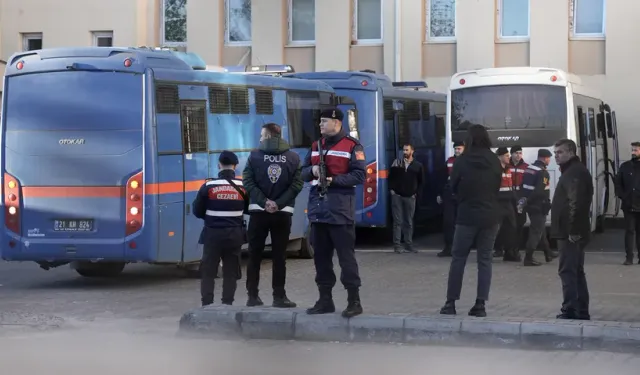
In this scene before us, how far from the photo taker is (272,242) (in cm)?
1255

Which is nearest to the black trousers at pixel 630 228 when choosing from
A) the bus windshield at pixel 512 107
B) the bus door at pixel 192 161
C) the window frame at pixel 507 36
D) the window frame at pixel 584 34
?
the bus windshield at pixel 512 107

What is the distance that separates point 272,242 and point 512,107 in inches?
→ 399

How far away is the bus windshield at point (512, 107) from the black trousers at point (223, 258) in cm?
981

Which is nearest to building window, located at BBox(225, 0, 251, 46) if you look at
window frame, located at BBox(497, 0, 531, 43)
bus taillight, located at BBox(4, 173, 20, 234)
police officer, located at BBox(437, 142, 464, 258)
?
window frame, located at BBox(497, 0, 531, 43)

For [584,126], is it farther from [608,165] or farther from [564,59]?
[564,59]

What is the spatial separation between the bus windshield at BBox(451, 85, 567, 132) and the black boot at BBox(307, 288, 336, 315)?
413 inches

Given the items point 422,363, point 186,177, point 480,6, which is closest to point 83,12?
point 480,6

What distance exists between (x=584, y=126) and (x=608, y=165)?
3413 mm

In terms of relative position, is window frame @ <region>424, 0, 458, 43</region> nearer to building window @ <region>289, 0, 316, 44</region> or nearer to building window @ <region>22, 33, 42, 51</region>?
building window @ <region>289, 0, 316, 44</region>

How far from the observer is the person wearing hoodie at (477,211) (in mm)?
11867

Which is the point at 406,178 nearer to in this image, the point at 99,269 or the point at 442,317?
the point at 99,269

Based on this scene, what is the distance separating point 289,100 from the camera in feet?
64.9

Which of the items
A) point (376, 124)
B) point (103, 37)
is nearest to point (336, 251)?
point (376, 124)

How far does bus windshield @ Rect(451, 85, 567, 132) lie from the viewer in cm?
2136
